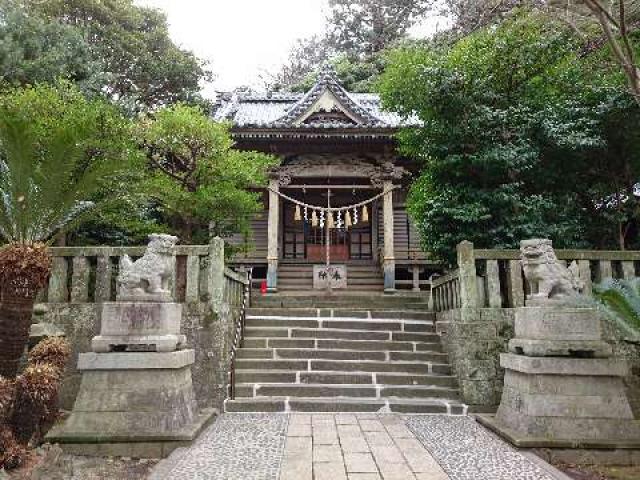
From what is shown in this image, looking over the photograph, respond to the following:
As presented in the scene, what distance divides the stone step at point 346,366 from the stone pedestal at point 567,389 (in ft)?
7.70

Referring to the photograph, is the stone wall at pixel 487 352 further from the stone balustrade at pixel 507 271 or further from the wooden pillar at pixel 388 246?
the wooden pillar at pixel 388 246

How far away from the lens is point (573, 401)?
16.7 ft

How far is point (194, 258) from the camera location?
7055 millimetres

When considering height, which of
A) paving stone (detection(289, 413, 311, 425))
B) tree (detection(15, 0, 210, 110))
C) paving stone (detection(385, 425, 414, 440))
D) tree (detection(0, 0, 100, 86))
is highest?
tree (detection(15, 0, 210, 110))

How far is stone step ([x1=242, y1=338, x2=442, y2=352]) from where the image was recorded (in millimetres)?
8328

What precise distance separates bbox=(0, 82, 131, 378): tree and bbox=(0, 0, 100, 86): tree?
7.37 metres

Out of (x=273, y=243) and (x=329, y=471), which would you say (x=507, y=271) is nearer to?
(x=329, y=471)

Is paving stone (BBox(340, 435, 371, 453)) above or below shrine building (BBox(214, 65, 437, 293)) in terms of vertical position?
below

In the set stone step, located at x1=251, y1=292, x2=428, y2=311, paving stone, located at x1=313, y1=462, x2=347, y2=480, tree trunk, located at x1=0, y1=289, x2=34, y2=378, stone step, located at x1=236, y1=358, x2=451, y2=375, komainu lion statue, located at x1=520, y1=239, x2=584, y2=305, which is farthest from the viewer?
stone step, located at x1=251, y1=292, x2=428, y2=311

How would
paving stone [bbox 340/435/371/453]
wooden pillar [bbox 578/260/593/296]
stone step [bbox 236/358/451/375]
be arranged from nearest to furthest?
1. paving stone [bbox 340/435/371/453]
2. wooden pillar [bbox 578/260/593/296]
3. stone step [bbox 236/358/451/375]

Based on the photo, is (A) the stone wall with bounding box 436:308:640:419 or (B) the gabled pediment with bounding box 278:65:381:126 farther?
(B) the gabled pediment with bounding box 278:65:381:126

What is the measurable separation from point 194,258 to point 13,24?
11749 millimetres

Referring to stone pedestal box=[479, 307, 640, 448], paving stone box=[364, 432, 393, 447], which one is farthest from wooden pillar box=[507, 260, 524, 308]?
paving stone box=[364, 432, 393, 447]

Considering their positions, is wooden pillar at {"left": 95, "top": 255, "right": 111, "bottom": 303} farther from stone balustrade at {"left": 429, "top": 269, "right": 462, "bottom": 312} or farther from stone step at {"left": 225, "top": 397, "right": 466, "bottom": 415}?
stone balustrade at {"left": 429, "top": 269, "right": 462, "bottom": 312}
